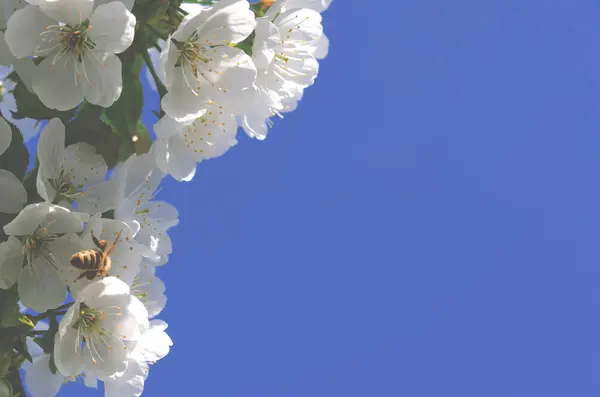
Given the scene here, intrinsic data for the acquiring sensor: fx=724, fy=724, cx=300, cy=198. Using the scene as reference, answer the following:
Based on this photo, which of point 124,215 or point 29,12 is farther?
point 124,215

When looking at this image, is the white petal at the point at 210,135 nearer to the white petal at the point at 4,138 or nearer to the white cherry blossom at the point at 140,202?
the white cherry blossom at the point at 140,202

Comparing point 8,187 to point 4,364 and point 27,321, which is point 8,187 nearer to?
point 27,321

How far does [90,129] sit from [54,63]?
0.23m

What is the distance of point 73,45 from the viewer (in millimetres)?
2264

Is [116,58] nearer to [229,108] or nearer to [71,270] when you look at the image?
[229,108]

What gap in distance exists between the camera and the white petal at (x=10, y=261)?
207 cm

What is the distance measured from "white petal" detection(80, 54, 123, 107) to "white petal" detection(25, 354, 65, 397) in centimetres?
93

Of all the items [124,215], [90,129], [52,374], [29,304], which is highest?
[90,129]

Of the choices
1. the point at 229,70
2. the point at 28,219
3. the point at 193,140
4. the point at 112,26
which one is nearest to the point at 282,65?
the point at 229,70

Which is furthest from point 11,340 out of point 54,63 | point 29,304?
point 54,63

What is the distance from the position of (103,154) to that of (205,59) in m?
0.45

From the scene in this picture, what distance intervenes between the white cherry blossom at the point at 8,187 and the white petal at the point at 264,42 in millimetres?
788

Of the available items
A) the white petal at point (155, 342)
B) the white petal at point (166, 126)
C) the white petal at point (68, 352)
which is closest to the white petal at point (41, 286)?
the white petal at point (68, 352)

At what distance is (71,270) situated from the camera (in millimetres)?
2158
